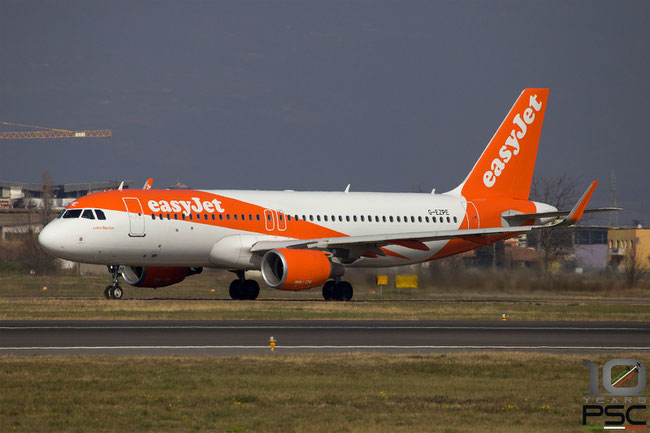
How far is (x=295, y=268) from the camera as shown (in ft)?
119

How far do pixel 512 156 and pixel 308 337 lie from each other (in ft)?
85.7

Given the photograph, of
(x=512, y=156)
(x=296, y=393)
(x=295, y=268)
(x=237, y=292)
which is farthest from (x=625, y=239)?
(x=296, y=393)

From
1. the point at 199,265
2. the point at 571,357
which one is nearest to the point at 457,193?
the point at 199,265

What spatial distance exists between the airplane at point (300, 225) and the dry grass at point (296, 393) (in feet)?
59.0

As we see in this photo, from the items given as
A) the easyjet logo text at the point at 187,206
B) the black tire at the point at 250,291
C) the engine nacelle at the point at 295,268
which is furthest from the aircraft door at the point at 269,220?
the black tire at the point at 250,291

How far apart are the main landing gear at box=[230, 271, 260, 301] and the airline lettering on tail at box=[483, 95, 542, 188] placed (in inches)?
494

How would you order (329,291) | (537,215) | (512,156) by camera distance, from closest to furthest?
(329,291), (537,215), (512,156)

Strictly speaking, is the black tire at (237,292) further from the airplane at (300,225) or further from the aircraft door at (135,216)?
the aircraft door at (135,216)

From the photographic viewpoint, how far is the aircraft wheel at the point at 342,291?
1598 inches

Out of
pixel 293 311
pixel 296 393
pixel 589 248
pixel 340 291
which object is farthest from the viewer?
pixel 589 248

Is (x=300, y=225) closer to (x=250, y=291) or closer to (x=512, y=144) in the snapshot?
(x=250, y=291)

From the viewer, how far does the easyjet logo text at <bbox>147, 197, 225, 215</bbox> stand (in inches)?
1481

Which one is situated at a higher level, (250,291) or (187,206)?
(187,206)

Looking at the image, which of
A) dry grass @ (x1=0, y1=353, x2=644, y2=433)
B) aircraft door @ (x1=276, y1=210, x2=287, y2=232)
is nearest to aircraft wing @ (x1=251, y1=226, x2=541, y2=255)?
aircraft door @ (x1=276, y1=210, x2=287, y2=232)
